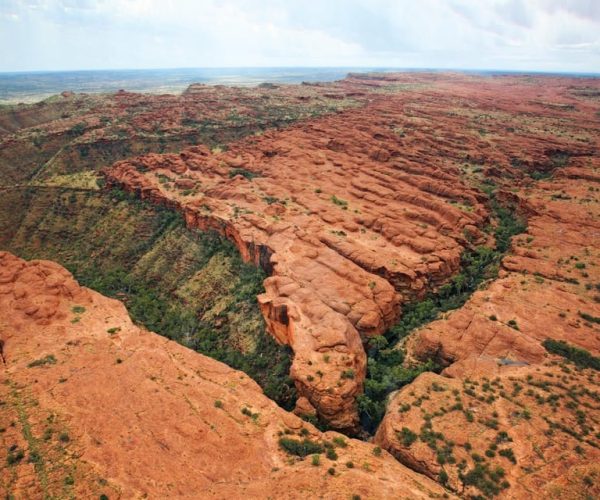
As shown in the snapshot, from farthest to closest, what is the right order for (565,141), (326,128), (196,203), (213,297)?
(326,128)
(565,141)
(196,203)
(213,297)

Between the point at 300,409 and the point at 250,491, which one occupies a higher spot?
the point at 250,491

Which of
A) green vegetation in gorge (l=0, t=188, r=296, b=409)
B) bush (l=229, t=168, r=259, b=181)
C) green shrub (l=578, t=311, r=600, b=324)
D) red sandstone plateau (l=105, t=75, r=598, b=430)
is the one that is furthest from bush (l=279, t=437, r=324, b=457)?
bush (l=229, t=168, r=259, b=181)

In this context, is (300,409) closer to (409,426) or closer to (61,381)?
(409,426)

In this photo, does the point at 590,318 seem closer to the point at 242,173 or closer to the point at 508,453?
the point at 508,453

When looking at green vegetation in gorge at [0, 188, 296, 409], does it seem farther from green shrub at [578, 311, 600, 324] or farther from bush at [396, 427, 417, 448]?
green shrub at [578, 311, 600, 324]

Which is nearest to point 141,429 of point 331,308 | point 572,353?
point 331,308

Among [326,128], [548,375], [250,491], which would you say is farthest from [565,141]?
[250,491]

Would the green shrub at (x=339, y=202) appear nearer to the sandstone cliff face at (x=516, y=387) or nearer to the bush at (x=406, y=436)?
the sandstone cliff face at (x=516, y=387)
